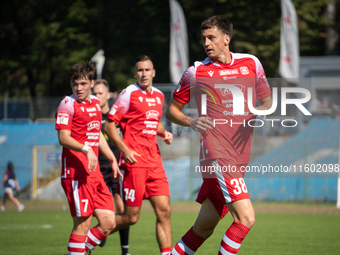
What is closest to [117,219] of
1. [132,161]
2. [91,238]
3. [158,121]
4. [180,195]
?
[91,238]

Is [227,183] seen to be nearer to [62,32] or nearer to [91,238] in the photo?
[91,238]

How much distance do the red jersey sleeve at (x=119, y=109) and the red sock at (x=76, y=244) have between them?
174cm

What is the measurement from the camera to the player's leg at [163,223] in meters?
6.89

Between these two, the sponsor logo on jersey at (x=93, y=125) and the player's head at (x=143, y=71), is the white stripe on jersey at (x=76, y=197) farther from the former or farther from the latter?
the player's head at (x=143, y=71)

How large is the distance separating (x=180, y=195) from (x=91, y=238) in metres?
13.8

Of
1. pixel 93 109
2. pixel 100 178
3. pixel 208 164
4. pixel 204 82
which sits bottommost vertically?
pixel 100 178

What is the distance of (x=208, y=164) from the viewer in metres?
5.22

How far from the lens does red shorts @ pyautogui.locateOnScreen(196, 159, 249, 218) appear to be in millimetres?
5043

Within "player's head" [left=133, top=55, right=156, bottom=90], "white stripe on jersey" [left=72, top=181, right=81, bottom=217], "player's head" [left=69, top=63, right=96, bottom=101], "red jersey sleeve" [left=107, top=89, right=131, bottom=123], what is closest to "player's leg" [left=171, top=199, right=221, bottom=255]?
"white stripe on jersey" [left=72, top=181, right=81, bottom=217]

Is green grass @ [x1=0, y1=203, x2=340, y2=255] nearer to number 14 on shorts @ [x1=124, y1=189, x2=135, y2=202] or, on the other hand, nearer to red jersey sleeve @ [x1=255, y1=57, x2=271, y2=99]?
number 14 on shorts @ [x1=124, y1=189, x2=135, y2=202]

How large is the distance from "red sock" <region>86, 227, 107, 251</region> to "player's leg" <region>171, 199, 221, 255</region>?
1.82 meters

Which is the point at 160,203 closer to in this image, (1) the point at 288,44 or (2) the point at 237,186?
(2) the point at 237,186

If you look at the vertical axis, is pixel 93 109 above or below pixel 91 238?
above

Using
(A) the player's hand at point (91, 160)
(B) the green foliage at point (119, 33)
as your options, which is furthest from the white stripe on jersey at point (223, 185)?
(B) the green foliage at point (119, 33)
